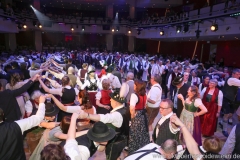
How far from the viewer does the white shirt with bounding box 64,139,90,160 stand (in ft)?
5.05

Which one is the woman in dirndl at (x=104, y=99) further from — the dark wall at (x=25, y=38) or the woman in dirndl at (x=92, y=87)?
the dark wall at (x=25, y=38)

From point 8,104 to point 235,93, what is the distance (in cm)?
458

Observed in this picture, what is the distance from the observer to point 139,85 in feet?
10.0

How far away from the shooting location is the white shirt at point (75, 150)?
154 cm

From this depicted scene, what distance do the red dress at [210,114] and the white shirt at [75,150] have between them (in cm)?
317

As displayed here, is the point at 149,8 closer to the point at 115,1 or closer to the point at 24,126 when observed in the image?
the point at 115,1

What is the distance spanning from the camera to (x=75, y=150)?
1571 millimetres

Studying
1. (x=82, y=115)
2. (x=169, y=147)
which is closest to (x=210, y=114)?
(x=169, y=147)

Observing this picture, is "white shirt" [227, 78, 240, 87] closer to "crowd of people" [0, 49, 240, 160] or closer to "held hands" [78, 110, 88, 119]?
"crowd of people" [0, 49, 240, 160]

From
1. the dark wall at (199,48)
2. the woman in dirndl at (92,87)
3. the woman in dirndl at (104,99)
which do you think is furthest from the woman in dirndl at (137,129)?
the dark wall at (199,48)

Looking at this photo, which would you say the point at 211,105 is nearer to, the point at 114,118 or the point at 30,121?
the point at 114,118

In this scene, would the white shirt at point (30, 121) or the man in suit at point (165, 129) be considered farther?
the man in suit at point (165, 129)

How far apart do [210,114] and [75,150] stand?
11.4 feet

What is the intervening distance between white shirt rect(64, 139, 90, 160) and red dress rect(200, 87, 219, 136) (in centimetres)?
317
